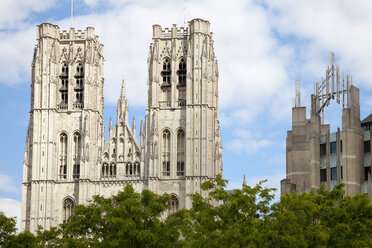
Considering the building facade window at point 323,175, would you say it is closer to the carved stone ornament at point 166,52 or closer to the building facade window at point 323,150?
the building facade window at point 323,150

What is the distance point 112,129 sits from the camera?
326ft

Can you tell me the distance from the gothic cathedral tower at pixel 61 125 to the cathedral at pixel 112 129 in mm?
104

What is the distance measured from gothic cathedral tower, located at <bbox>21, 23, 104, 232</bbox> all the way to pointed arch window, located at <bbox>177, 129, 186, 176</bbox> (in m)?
8.31

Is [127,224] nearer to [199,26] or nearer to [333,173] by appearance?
[333,173]

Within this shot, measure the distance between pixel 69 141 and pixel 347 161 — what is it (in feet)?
115

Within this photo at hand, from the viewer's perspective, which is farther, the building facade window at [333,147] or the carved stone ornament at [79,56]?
the carved stone ornament at [79,56]

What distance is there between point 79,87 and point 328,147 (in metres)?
34.0

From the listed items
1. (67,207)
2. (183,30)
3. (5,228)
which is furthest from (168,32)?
(5,228)

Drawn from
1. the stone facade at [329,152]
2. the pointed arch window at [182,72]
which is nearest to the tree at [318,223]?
the stone facade at [329,152]

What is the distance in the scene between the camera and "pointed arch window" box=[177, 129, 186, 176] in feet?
317

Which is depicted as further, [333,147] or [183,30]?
[183,30]

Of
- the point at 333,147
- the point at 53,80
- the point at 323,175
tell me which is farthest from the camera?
the point at 53,80

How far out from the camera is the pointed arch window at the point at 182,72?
326ft

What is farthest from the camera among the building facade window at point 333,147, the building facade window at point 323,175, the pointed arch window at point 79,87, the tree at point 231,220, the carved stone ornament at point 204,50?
the pointed arch window at point 79,87
